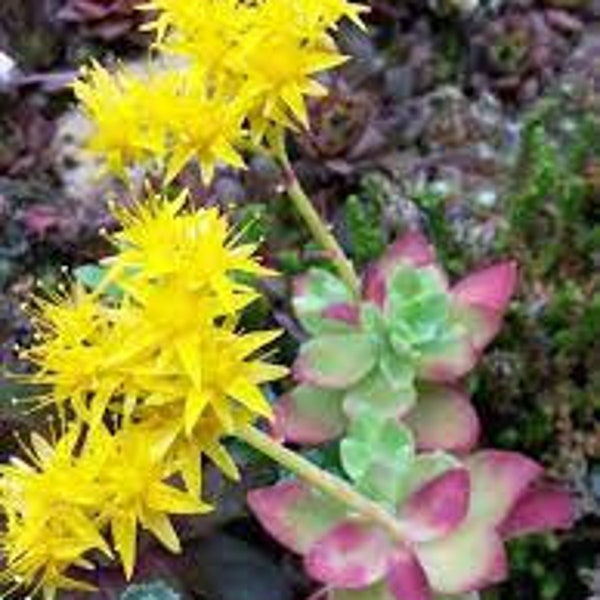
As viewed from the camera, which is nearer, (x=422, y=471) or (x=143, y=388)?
(x=143, y=388)

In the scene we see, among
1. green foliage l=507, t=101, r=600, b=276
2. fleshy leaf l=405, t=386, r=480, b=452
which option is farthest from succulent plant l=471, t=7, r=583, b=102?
fleshy leaf l=405, t=386, r=480, b=452

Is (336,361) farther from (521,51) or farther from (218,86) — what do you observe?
(521,51)

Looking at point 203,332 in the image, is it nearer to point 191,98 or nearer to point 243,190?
point 191,98

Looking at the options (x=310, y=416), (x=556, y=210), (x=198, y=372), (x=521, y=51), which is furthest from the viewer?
(x=521, y=51)

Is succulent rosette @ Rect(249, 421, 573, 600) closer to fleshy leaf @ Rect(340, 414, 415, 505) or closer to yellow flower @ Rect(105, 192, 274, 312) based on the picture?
fleshy leaf @ Rect(340, 414, 415, 505)

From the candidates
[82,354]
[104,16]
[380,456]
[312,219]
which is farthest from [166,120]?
[104,16]

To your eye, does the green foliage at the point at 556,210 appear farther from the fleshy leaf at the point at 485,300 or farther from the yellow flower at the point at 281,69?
the yellow flower at the point at 281,69

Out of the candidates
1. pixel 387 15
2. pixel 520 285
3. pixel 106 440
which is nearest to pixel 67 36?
pixel 387 15
